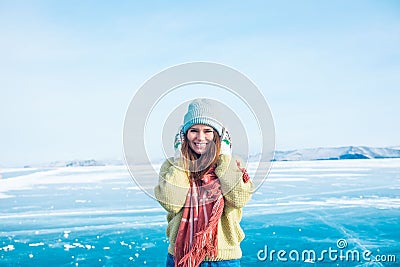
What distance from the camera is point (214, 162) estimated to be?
7.20 feet

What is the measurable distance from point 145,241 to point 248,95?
346 cm

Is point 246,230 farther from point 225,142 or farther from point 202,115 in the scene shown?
point 202,115

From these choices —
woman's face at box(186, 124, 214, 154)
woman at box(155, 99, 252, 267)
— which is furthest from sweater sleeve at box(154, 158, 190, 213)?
woman's face at box(186, 124, 214, 154)

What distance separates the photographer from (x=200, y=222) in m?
2.14

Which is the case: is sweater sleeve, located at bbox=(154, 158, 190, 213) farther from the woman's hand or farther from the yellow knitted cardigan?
the woman's hand

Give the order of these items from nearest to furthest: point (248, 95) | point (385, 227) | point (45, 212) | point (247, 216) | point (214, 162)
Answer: point (248, 95), point (214, 162), point (385, 227), point (247, 216), point (45, 212)

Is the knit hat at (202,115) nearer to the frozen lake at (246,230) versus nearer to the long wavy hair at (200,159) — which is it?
the long wavy hair at (200,159)

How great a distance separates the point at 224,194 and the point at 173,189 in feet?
0.87

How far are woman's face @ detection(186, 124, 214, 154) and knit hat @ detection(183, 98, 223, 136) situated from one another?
30 mm

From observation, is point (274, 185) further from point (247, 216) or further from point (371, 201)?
point (247, 216)

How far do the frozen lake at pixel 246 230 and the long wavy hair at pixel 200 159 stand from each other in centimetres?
234

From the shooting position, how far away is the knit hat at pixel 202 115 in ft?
7.09

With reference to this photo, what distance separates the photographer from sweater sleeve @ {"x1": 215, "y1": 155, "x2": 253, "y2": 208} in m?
2.09

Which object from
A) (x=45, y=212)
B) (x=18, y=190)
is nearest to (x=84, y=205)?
(x=45, y=212)
